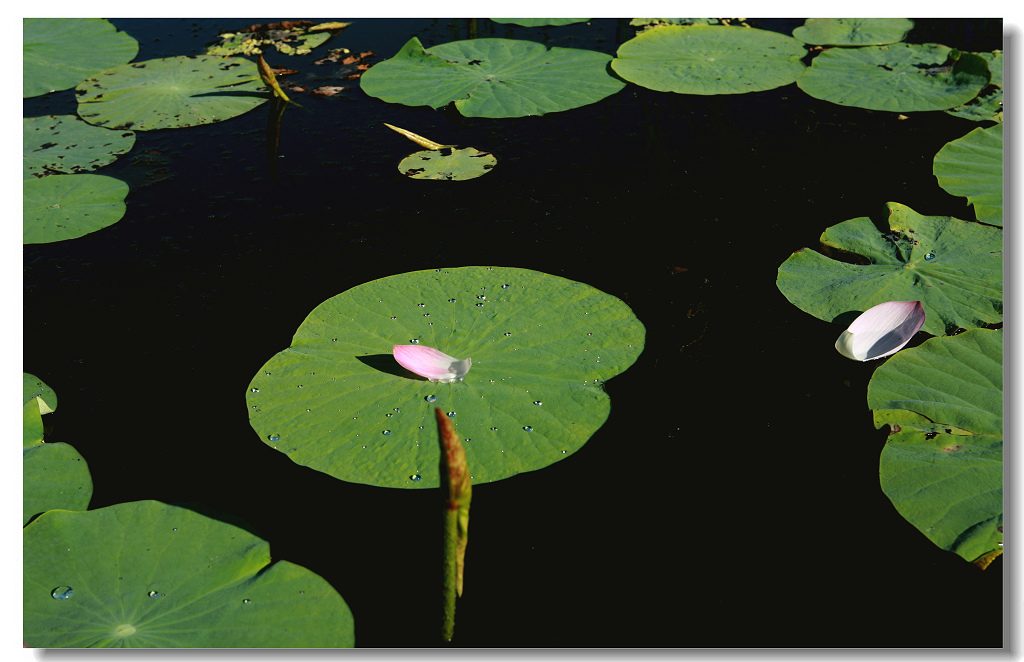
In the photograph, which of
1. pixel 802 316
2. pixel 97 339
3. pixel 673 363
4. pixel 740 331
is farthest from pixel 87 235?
pixel 802 316

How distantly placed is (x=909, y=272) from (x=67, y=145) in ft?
10.5

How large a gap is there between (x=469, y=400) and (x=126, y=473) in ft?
2.60

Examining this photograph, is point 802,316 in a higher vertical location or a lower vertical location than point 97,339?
higher

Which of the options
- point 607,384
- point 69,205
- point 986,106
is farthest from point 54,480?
point 986,106

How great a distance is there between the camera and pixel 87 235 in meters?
2.53

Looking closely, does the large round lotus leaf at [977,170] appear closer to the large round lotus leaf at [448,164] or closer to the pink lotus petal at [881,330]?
the pink lotus petal at [881,330]

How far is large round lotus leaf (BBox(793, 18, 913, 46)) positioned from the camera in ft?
12.1

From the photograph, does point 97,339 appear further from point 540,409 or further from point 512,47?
point 512,47

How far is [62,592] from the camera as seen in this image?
4.33 feet

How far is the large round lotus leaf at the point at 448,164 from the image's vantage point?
280cm

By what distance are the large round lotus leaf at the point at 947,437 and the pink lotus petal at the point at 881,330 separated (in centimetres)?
6

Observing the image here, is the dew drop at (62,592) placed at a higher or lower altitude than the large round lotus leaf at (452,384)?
lower

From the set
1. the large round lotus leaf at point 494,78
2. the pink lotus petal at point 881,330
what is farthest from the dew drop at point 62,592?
the large round lotus leaf at point 494,78

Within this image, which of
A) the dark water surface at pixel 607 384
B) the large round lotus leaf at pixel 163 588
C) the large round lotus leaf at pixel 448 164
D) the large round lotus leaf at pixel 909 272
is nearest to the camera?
the large round lotus leaf at pixel 163 588
